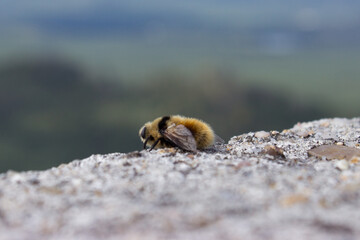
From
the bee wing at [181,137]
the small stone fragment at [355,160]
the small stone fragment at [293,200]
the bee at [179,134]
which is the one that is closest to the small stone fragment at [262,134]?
the bee at [179,134]

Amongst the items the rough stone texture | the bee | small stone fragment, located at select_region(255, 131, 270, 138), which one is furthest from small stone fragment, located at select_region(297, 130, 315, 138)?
the rough stone texture

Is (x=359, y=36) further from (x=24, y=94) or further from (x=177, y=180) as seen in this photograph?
(x=177, y=180)

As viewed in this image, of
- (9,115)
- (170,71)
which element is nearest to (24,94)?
→ (9,115)

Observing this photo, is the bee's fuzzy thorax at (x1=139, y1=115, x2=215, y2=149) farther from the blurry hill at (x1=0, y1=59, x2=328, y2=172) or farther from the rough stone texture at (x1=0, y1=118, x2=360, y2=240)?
the blurry hill at (x1=0, y1=59, x2=328, y2=172)

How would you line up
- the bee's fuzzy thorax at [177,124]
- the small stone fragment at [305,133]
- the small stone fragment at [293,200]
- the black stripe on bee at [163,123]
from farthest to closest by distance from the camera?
the small stone fragment at [305,133] → the black stripe on bee at [163,123] → the bee's fuzzy thorax at [177,124] → the small stone fragment at [293,200]

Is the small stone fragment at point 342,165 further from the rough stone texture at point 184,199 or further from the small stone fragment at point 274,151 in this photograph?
the small stone fragment at point 274,151

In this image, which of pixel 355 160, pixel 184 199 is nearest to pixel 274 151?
pixel 355 160
